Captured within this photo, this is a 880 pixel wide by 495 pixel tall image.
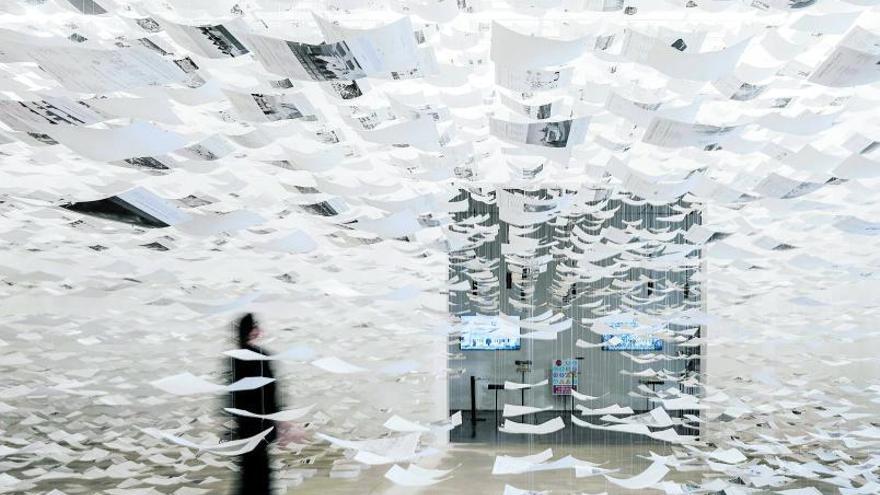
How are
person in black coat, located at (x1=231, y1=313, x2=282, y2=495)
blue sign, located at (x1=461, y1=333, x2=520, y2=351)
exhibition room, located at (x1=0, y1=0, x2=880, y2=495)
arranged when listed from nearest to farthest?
exhibition room, located at (x1=0, y1=0, x2=880, y2=495)
person in black coat, located at (x1=231, y1=313, x2=282, y2=495)
blue sign, located at (x1=461, y1=333, x2=520, y2=351)

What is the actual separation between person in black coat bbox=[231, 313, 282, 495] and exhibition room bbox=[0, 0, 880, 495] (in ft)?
0.05

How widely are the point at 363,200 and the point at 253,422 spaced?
2918 millimetres

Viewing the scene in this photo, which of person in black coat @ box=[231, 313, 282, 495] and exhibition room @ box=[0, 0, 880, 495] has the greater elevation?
exhibition room @ box=[0, 0, 880, 495]

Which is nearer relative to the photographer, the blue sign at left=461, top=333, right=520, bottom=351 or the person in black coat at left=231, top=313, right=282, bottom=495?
the person in black coat at left=231, top=313, right=282, bottom=495

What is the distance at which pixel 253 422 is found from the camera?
404 centimetres

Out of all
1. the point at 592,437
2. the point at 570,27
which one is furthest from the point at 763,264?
the point at 592,437

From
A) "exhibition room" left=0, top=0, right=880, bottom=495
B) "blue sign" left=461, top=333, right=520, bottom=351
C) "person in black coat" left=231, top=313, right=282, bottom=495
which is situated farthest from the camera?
"blue sign" left=461, top=333, right=520, bottom=351

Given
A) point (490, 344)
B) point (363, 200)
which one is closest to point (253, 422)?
point (363, 200)

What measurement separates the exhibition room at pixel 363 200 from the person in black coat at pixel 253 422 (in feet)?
0.05

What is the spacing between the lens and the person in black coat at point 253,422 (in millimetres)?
3980

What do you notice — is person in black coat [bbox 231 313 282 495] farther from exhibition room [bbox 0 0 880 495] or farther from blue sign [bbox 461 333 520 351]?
blue sign [bbox 461 333 520 351]

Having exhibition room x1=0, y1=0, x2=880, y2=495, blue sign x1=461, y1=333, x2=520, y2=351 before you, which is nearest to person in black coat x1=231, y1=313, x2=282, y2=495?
exhibition room x1=0, y1=0, x2=880, y2=495

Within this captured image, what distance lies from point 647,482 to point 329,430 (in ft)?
11.5

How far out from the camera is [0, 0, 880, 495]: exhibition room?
96 centimetres
